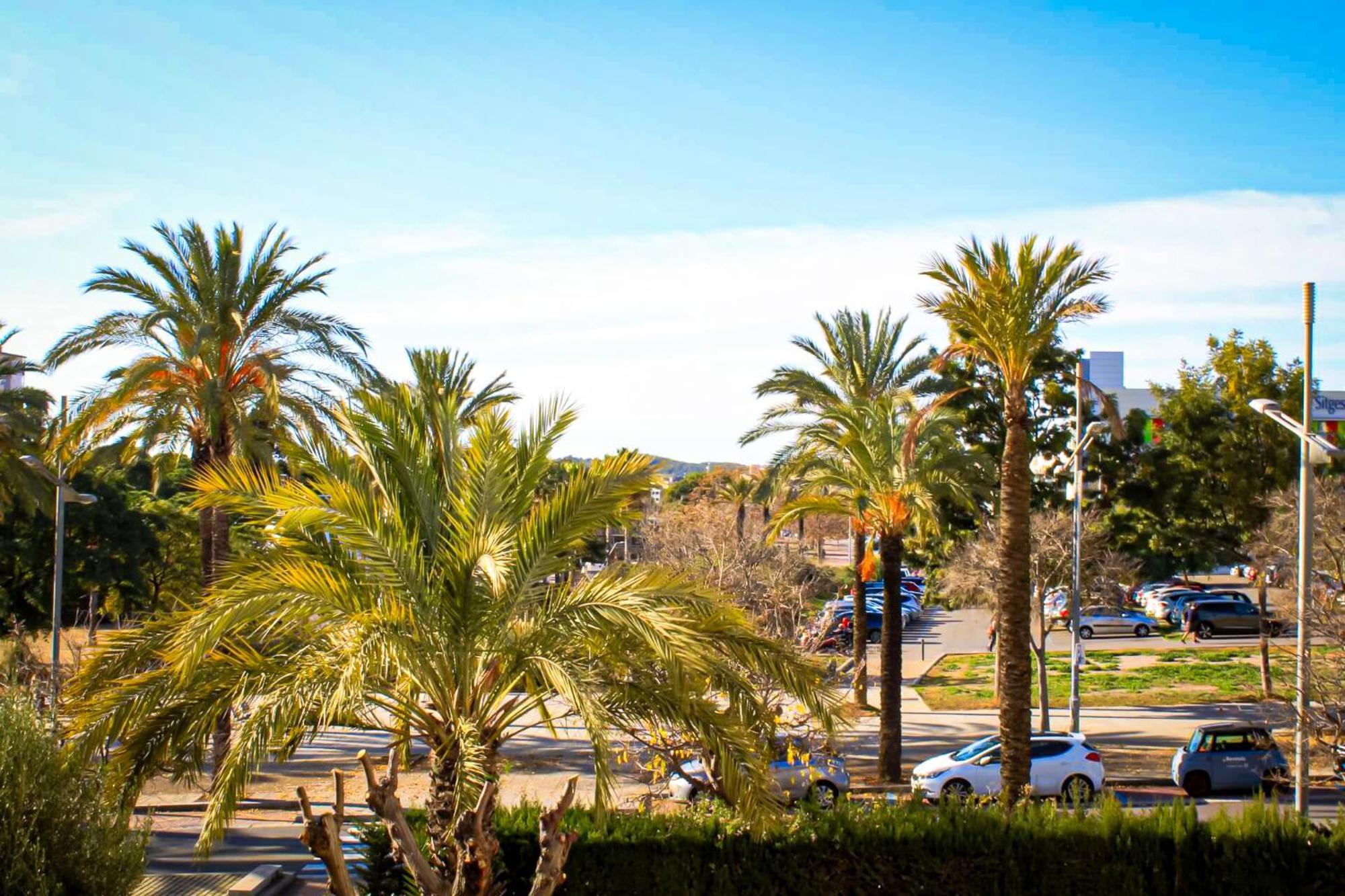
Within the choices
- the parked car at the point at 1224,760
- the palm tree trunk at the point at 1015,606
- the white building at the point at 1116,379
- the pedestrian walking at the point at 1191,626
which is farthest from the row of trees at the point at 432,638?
the white building at the point at 1116,379

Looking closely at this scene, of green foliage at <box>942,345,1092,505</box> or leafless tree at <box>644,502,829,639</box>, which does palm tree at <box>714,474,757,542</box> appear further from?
green foliage at <box>942,345,1092,505</box>

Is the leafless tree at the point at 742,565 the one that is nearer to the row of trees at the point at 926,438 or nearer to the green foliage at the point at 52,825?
the row of trees at the point at 926,438

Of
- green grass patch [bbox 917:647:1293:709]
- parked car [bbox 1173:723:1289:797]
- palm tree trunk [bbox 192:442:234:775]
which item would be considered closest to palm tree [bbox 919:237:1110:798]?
parked car [bbox 1173:723:1289:797]

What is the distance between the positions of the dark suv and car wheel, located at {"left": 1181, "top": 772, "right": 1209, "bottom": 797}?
21.8m

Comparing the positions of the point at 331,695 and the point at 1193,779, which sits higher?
the point at 331,695

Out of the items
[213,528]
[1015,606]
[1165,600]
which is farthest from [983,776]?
[1165,600]

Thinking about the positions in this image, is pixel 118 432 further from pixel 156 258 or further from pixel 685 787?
pixel 685 787

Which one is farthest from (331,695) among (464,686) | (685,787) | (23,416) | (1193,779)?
(23,416)

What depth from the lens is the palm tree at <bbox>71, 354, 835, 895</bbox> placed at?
8.12 meters

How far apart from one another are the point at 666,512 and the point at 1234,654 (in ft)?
78.2

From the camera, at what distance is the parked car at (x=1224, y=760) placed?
63.5 ft

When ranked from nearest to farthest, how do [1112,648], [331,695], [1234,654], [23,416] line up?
[331,695]
[23,416]
[1234,654]
[1112,648]

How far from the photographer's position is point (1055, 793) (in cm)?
1870

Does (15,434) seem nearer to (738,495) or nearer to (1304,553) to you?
(1304,553)
